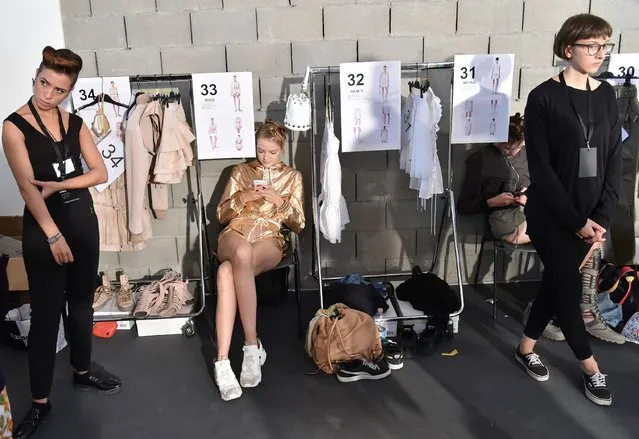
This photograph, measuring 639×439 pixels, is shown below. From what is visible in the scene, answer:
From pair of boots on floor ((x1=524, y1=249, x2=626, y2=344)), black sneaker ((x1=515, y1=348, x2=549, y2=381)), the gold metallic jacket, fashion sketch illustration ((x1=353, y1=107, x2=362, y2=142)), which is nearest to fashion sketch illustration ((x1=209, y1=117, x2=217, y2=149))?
the gold metallic jacket

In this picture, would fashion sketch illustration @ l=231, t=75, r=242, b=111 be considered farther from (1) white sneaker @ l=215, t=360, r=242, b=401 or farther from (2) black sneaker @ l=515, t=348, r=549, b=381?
(2) black sneaker @ l=515, t=348, r=549, b=381

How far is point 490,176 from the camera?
3264 mm

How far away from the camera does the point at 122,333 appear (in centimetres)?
315

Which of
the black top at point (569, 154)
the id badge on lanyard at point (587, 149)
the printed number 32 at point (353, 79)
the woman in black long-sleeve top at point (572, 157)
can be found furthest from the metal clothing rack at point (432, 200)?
the id badge on lanyard at point (587, 149)

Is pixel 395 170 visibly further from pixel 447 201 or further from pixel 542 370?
pixel 542 370

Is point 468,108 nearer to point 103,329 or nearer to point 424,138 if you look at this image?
point 424,138

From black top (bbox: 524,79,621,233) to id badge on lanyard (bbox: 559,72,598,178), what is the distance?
1 cm

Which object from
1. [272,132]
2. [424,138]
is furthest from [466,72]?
[272,132]

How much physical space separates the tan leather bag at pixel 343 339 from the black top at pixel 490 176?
3.34ft

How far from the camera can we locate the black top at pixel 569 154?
212 centimetres

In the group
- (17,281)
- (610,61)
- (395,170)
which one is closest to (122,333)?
(17,281)

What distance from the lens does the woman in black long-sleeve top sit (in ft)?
6.91

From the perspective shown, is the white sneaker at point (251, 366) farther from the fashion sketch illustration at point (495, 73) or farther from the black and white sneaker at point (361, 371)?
the fashion sketch illustration at point (495, 73)

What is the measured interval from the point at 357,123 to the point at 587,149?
1.27 metres
